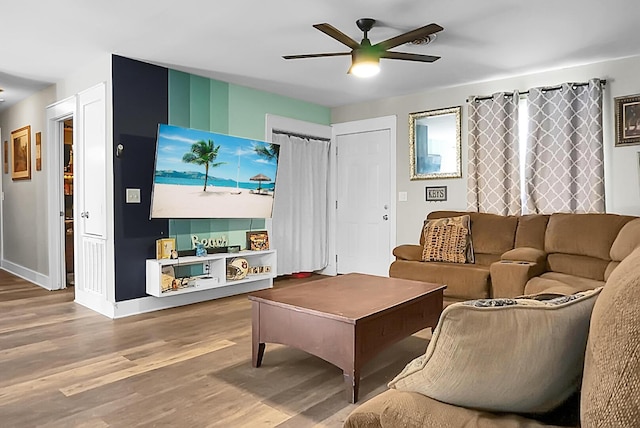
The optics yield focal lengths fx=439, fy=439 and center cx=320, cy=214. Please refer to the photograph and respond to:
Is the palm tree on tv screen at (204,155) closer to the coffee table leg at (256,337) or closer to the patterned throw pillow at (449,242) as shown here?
the coffee table leg at (256,337)

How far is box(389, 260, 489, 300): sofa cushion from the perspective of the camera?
3936 millimetres

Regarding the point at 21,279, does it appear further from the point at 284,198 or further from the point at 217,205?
the point at 284,198

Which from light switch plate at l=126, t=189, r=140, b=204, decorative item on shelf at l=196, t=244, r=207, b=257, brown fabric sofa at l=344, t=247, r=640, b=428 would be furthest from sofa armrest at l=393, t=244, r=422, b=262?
brown fabric sofa at l=344, t=247, r=640, b=428

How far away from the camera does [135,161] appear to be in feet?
13.6

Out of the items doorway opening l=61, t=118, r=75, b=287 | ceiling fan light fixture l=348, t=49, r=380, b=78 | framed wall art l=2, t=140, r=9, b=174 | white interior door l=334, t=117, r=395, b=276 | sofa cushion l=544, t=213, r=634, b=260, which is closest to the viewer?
ceiling fan light fixture l=348, t=49, r=380, b=78

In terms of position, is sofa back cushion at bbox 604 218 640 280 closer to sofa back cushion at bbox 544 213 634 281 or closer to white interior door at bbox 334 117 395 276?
sofa back cushion at bbox 544 213 634 281

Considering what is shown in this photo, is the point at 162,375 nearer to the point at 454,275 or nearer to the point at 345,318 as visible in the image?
the point at 345,318

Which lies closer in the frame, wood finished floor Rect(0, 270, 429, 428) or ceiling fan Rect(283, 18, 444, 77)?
→ wood finished floor Rect(0, 270, 429, 428)

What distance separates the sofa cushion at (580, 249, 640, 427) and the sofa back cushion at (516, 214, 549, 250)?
3605 millimetres

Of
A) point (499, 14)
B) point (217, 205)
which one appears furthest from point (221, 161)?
point (499, 14)

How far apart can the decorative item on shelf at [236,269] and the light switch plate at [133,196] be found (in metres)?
1.20

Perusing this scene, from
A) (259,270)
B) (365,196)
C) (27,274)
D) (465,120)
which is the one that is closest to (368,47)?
(465,120)

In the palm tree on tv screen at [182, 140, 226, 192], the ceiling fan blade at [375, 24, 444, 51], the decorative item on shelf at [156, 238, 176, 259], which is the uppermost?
the ceiling fan blade at [375, 24, 444, 51]

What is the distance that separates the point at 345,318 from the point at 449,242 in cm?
251
